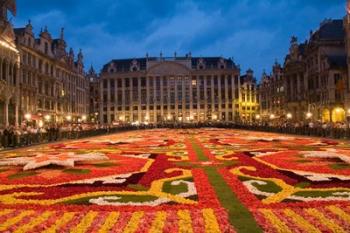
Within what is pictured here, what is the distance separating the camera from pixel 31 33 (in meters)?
54.0

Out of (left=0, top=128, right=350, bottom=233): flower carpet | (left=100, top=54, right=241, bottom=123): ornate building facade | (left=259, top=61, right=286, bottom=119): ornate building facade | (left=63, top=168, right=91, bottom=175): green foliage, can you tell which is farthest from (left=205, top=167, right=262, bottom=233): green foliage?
(left=100, top=54, right=241, bottom=123): ornate building facade

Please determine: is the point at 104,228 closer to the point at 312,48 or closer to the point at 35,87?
the point at 35,87

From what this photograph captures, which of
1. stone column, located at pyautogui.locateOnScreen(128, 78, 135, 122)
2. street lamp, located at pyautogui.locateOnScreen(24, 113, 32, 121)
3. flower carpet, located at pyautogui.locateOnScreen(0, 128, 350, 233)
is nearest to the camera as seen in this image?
flower carpet, located at pyautogui.locateOnScreen(0, 128, 350, 233)

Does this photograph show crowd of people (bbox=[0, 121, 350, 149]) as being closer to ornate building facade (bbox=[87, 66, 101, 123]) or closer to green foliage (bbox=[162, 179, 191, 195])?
green foliage (bbox=[162, 179, 191, 195])

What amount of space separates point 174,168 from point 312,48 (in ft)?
175

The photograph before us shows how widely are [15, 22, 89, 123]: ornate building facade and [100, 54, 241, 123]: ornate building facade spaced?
27.9 m

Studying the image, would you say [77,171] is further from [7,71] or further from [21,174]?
[7,71]

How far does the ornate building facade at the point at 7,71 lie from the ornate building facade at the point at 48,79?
507 cm

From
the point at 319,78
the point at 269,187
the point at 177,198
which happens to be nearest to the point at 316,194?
the point at 269,187

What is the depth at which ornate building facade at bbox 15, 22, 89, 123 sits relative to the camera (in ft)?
169

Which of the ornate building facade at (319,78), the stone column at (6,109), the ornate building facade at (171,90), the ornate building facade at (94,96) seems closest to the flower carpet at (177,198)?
the stone column at (6,109)

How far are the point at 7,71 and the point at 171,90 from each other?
242 feet

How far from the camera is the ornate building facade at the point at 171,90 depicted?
109062 mm

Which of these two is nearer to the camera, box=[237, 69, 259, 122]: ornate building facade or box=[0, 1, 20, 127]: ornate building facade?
box=[0, 1, 20, 127]: ornate building facade
